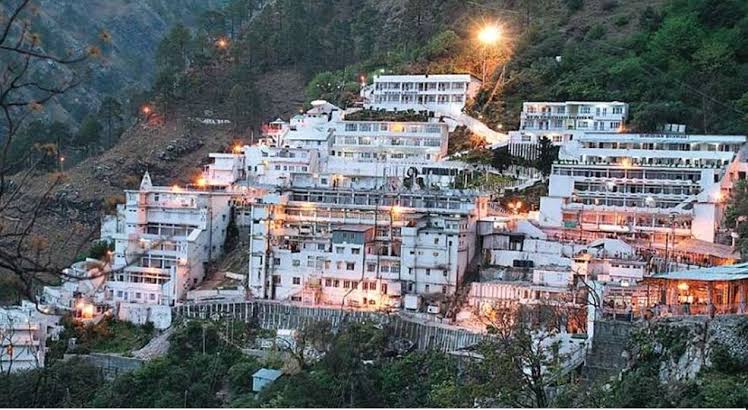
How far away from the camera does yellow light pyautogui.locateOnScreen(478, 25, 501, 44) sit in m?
32.9

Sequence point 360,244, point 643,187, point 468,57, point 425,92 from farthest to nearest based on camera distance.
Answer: point 468,57
point 425,92
point 643,187
point 360,244

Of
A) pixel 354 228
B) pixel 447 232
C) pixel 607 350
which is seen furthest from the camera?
pixel 354 228

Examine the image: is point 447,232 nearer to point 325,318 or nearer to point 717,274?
point 325,318

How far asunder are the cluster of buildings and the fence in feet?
1.80

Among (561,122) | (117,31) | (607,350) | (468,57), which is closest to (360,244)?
(607,350)

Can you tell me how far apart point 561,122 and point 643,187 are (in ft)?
15.7

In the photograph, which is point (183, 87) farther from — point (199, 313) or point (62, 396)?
point (62, 396)

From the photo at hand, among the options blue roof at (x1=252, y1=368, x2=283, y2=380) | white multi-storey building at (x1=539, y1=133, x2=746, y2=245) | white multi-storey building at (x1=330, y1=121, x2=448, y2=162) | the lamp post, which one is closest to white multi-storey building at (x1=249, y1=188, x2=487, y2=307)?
white multi-storey building at (x1=539, y1=133, x2=746, y2=245)

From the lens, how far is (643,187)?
2198 cm

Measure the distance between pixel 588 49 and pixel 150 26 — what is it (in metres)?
37.3

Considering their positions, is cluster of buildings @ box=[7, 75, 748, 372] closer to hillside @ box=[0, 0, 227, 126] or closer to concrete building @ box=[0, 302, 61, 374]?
concrete building @ box=[0, 302, 61, 374]

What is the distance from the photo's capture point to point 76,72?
451cm

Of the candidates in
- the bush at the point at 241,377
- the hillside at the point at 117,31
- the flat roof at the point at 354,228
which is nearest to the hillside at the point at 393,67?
the flat roof at the point at 354,228

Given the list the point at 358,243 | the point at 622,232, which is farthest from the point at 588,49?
the point at 358,243
